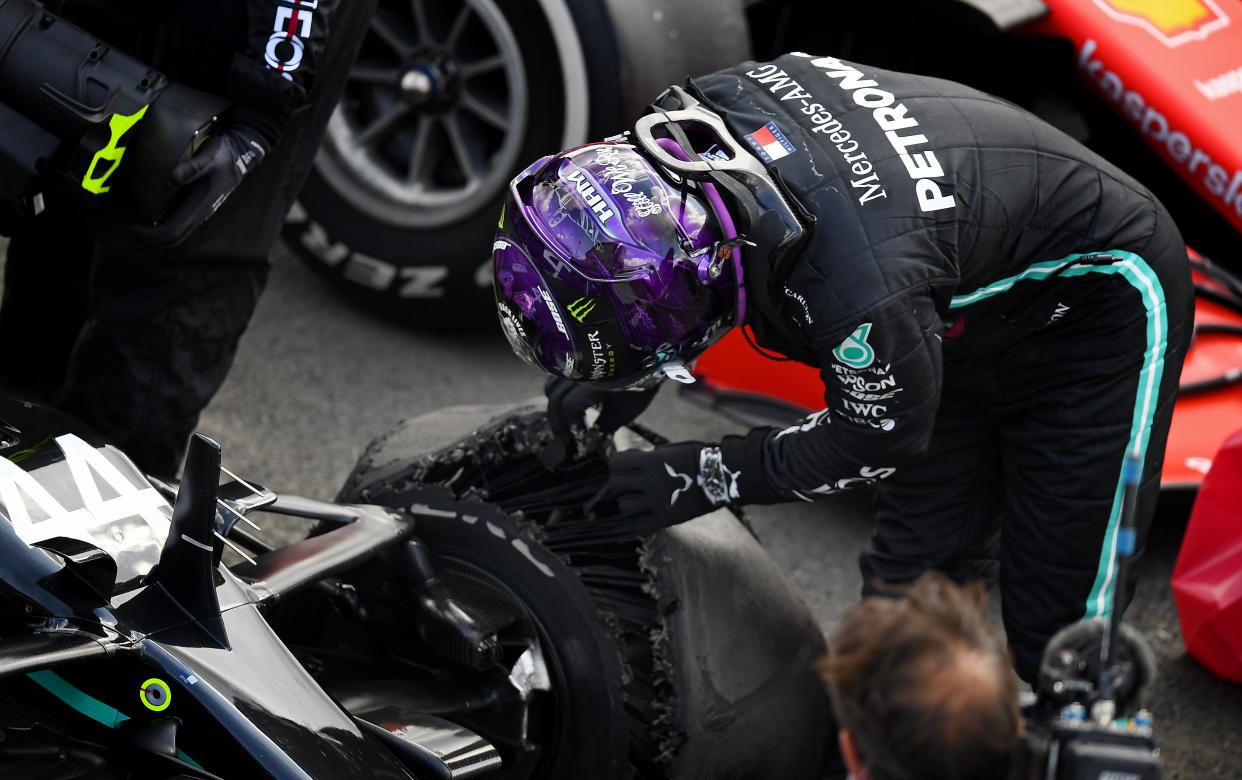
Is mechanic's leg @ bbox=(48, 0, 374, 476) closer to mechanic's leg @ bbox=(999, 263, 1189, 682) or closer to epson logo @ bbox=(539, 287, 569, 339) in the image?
epson logo @ bbox=(539, 287, 569, 339)

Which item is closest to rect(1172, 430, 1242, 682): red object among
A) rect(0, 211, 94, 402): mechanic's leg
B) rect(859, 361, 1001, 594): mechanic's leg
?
rect(859, 361, 1001, 594): mechanic's leg

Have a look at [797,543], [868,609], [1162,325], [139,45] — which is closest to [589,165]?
[868,609]

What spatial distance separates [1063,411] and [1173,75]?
149cm

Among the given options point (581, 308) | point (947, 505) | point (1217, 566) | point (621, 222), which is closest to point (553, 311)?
point (581, 308)

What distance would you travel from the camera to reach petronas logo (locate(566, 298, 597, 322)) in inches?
79.4

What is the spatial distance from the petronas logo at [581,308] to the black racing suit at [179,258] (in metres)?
0.91

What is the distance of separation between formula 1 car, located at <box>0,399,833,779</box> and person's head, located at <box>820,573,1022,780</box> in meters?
0.71

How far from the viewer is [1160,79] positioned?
3.40 meters

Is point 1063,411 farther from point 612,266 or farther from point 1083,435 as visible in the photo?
point 612,266

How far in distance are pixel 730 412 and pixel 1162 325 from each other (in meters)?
1.36

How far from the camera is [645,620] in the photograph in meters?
2.20

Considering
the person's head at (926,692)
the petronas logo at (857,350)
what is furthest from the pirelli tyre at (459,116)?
the person's head at (926,692)

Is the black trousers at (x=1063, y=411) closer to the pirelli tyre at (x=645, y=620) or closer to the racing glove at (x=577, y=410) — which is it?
the pirelli tyre at (x=645, y=620)

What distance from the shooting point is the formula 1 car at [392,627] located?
1.73 m
